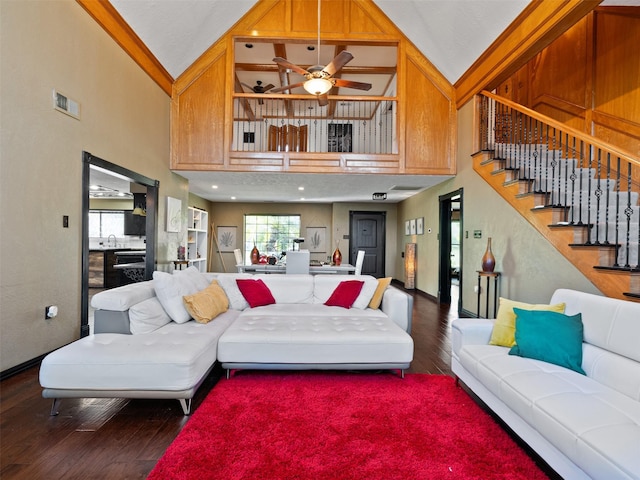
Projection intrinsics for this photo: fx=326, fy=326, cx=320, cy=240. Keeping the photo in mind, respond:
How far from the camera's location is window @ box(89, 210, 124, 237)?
902 centimetres

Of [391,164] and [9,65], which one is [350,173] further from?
[9,65]

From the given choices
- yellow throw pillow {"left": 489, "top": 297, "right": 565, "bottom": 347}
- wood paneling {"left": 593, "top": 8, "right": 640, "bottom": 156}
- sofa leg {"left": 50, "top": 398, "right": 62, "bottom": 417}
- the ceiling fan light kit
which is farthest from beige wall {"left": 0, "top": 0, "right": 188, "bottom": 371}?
wood paneling {"left": 593, "top": 8, "right": 640, "bottom": 156}

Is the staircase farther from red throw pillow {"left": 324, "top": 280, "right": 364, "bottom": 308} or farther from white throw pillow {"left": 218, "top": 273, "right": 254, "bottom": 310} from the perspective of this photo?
white throw pillow {"left": 218, "top": 273, "right": 254, "bottom": 310}

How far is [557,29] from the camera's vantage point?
3.43m

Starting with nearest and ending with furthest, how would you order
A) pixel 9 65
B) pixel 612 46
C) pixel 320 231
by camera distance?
pixel 9 65, pixel 612 46, pixel 320 231

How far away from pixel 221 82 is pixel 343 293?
4045mm

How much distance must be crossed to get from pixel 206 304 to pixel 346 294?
1.48m

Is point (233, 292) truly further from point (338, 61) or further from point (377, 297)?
point (338, 61)

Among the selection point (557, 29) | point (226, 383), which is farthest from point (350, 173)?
point (226, 383)

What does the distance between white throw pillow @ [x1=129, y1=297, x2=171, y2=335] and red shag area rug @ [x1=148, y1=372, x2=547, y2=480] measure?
2.45 feet

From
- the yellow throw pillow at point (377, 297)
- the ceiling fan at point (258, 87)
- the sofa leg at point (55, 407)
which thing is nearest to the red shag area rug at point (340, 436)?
the sofa leg at point (55, 407)

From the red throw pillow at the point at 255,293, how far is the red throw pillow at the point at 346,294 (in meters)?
0.69

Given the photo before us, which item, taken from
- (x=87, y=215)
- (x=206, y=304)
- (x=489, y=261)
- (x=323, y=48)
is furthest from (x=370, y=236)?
(x=87, y=215)

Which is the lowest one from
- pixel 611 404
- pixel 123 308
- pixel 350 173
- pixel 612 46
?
pixel 611 404
